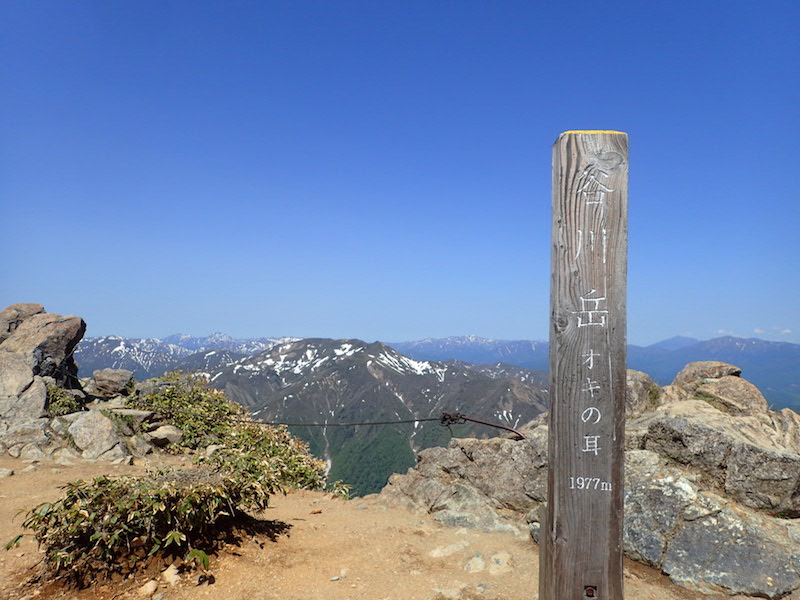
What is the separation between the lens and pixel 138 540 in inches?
237

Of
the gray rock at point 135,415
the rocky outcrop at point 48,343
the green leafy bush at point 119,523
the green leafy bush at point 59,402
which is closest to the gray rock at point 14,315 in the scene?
the rocky outcrop at point 48,343

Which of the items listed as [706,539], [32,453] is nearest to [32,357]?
[32,453]

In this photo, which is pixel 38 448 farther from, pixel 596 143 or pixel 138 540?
pixel 596 143

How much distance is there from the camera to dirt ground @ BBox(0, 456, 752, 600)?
5602mm

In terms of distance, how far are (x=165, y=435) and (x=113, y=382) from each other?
3.91m

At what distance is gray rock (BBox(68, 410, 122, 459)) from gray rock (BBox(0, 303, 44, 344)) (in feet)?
20.5

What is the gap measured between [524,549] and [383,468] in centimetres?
18346

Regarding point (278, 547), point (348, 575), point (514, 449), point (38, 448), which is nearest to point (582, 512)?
point (348, 575)

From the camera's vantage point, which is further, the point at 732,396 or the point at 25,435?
the point at 25,435

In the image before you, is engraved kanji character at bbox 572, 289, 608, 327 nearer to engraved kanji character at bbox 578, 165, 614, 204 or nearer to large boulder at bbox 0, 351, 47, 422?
engraved kanji character at bbox 578, 165, 614, 204

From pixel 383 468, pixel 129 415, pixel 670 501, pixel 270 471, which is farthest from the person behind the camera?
pixel 383 468

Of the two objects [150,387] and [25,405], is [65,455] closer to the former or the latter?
[25,405]

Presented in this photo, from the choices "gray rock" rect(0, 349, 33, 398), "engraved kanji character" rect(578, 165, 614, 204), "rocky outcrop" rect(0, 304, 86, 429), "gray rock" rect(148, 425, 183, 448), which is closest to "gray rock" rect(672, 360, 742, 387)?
"engraved kanji character" rect(578, 165, 614, 204)

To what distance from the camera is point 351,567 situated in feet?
21.5
